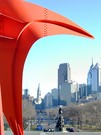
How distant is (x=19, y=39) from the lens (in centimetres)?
1155

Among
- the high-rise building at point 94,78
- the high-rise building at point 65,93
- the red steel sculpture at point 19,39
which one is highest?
the high-rise building at point 94,78

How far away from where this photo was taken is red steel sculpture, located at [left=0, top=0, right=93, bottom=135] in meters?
11.1

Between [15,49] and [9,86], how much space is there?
127 centimetres

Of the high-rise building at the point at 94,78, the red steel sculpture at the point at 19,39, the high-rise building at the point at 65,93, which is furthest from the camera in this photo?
the high-rise building at the point at 94,78

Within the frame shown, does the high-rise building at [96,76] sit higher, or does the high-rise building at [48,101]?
the high-rise building at [96,76]

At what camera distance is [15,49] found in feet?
38.0

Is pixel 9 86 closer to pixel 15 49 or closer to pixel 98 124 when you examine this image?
pixel 15 49

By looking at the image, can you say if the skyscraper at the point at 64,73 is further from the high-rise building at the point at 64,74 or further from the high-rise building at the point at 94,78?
the high-rise building at the point at 94,78

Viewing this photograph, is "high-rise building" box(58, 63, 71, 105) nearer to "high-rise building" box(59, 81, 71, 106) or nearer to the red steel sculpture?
"high-rise building" box(59, 81, 71, 106)

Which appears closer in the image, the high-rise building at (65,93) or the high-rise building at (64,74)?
the high-rise building at (65,93)

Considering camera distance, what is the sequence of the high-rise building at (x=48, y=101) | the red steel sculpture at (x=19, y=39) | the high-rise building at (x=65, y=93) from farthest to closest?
the high-rise building at (x=48, y=101) < the high-rise building at (x=65, y=93) < the red steel sculpture at (x=19, y=39)

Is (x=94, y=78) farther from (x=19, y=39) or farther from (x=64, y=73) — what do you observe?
(x=19, y=39)

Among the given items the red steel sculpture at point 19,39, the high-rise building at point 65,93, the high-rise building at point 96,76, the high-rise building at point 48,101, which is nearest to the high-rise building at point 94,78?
the high-rise building at point 96,76

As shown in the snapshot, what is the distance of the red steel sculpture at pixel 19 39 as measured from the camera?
11.1 metres
